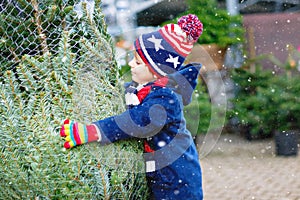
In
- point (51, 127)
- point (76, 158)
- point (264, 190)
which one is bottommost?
point (264, 190)

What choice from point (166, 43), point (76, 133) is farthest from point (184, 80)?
point (76, 133)

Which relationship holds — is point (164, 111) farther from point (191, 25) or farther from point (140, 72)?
point (191, 25)

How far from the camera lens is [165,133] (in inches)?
78.3

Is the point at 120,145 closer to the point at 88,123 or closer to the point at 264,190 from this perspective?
the point at 88,123

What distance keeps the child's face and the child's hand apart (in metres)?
0.38

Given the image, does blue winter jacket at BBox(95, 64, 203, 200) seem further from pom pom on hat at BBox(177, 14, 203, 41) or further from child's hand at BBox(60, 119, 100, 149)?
pom pom on hat at BBox(177, 14, 203, 41)

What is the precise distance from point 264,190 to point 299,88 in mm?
2177

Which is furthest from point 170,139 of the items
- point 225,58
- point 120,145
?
point 225,58

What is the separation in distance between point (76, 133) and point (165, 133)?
386 mm

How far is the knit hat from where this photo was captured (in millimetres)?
2057

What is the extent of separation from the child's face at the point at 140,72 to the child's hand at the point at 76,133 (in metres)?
0.38

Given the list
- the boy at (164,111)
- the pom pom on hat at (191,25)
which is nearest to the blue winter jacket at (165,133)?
the boy at (164,111)

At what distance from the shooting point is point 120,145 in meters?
1.88

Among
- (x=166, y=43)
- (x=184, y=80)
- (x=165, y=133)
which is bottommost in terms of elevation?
(x=165, y=133)
